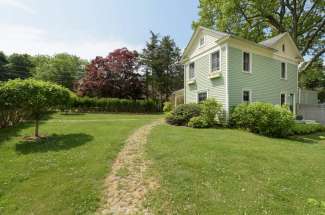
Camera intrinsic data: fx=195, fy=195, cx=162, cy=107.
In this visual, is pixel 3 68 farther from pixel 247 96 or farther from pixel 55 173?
pixel 247 96

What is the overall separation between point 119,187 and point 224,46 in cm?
1135

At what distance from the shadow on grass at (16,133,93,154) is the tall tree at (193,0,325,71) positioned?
18506 millimetres

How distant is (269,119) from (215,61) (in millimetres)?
5698

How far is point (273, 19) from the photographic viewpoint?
70.5 feet

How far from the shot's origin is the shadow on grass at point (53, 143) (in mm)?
6762

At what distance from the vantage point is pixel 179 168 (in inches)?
196

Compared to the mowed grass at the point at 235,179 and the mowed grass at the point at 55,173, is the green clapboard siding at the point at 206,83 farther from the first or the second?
the mowed grass at the point at 55,173

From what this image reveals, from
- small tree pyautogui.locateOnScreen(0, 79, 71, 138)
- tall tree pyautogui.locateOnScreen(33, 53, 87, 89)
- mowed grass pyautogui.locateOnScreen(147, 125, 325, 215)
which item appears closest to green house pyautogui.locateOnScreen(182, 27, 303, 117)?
mowed grass pyautogui.locateOnScreen(147, 125, 325, 215)

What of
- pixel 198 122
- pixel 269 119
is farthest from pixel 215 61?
pixel 269 119

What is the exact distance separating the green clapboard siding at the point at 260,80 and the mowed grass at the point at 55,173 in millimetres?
8391

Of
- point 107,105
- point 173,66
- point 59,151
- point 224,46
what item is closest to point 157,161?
point 59,151

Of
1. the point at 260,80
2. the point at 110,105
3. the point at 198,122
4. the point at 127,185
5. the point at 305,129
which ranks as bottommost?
the point at 127,185

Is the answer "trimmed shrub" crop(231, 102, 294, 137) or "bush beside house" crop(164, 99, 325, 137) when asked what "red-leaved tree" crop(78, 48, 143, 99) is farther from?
"trimmed shrub" crop(231, 102, 294, 137)

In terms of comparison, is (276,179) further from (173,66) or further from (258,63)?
(173,66)
